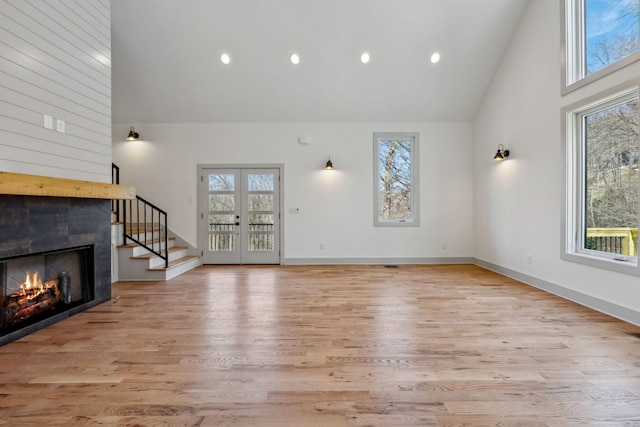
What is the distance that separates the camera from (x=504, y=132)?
545 centimetres

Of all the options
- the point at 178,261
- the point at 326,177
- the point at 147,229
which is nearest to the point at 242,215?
the point at 178,261

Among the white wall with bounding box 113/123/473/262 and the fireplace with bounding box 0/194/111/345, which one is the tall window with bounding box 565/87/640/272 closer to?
the white wall with bounding box 113/123/473/262

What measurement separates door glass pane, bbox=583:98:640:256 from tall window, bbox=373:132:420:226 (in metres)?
3.16

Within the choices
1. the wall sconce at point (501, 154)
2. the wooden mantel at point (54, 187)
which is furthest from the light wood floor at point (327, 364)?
the wall sconce at point (501, 154)

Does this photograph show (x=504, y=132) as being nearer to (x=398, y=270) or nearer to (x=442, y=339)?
(x=398, y=270)

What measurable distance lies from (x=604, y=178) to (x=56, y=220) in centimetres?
599

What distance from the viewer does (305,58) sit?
5.53 m

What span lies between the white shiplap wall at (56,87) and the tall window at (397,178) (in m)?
4.87

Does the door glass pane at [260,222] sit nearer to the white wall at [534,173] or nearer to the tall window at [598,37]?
the white wall at [534,173]

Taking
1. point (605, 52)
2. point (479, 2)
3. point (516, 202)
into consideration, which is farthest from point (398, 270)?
point (479, 2)

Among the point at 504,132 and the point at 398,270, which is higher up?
the point at 504,132

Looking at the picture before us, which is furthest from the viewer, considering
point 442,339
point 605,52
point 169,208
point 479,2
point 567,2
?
point 169,208

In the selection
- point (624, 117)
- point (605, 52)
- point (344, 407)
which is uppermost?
point (605, 52)

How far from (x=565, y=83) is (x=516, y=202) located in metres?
1.85
